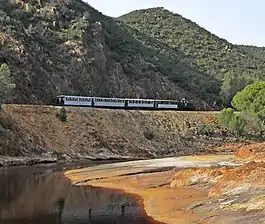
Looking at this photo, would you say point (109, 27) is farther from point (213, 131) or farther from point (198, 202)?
point (198, 202)

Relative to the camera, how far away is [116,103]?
11106 centimetres

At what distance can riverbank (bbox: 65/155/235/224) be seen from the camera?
1496 inches

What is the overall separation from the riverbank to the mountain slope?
4445 cm

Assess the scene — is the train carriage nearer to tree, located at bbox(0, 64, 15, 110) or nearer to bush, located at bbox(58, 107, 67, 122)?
bush, located at bbox(58, 107, 67, 122)

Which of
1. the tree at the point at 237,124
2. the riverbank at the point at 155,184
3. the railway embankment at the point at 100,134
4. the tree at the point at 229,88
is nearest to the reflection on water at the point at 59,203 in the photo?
the riverbank at the point at 155,184

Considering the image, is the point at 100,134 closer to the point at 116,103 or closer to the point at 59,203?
the point at 116,103

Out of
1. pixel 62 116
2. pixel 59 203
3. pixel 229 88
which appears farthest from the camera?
pixel 229 88

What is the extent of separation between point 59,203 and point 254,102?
7228 cm

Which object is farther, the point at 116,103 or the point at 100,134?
the point at 116,103

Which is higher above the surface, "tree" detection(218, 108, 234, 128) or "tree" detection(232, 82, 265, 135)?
"tree" detection(232, 82, 265, 135)

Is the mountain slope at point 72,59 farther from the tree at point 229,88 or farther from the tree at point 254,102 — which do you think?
the tree at point 254,102

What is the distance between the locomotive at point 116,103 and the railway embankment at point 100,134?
4624 mm

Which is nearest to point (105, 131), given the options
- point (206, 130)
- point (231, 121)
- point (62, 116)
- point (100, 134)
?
point (100, 134)

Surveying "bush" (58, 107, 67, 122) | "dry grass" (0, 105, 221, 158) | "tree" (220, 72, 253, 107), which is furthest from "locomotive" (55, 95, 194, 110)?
"tree" (220, 72, 253, 107)
